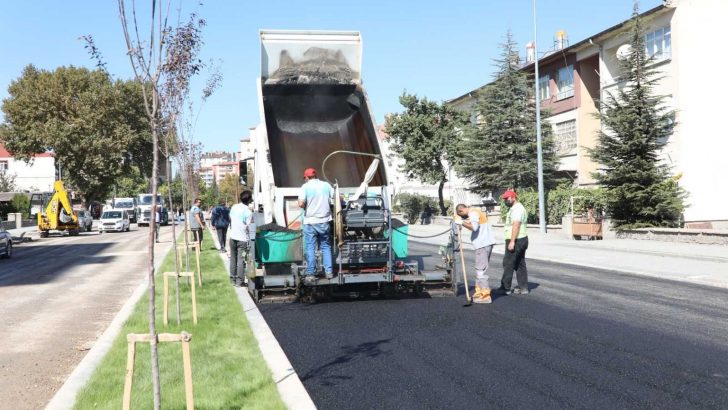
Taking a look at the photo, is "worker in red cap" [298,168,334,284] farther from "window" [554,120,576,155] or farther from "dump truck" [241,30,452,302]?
"window" [554,120,576,155]

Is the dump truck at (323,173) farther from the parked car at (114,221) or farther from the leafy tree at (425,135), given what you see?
the parked car at (114,221)

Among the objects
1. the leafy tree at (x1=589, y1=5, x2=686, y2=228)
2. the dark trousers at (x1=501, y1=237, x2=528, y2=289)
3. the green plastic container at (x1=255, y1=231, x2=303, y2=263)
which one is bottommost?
the dark trousers at (x1=501, y1=237, x2=528, y2=289)

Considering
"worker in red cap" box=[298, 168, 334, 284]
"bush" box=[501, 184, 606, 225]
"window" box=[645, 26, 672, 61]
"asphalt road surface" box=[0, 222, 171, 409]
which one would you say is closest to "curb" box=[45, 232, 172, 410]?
"asphalt road surface" box=[0, 222, 171, 409]

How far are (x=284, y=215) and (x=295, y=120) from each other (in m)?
1.80

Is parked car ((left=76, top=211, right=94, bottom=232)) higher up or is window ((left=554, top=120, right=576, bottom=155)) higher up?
window ((left=554, top=120, right=576, bottom=155))

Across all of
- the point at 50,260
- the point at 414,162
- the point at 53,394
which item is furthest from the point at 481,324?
the point at 414,162

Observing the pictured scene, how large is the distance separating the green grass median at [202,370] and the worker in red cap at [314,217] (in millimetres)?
1195

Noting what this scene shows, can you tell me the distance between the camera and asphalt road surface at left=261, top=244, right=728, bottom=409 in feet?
18.5

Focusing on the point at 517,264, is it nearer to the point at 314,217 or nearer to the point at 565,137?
the point at 314,217

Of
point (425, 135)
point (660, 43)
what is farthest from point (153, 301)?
point (425, 135)

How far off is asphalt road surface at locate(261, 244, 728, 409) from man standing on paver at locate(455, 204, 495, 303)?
331 mm

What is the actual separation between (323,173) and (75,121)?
4834 cm

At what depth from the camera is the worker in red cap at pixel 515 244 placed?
38.4 feet

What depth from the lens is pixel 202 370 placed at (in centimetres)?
627
